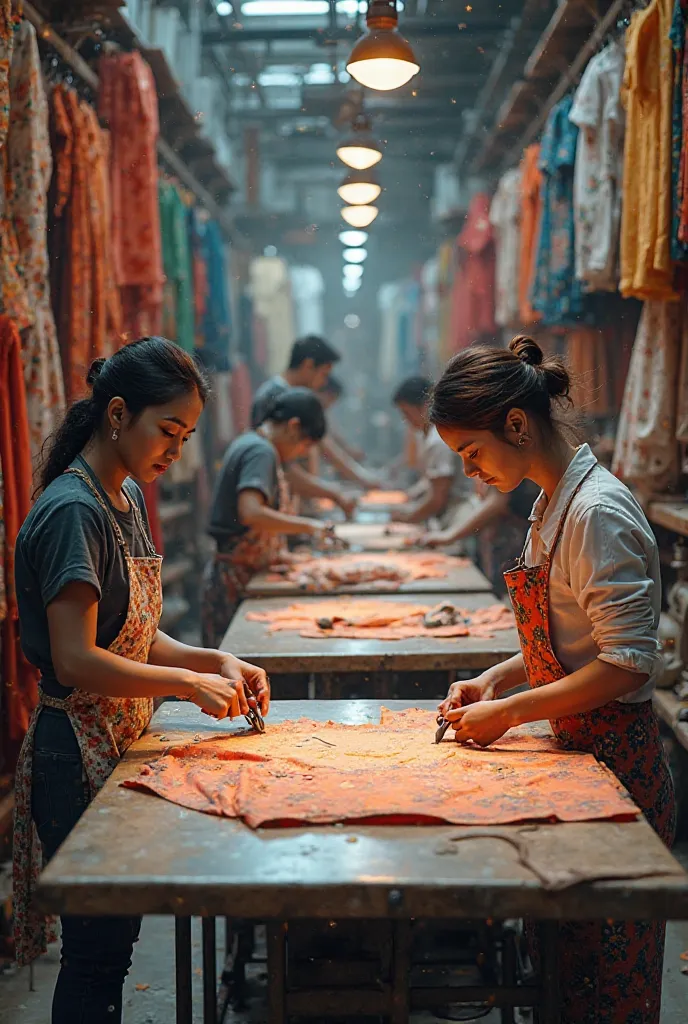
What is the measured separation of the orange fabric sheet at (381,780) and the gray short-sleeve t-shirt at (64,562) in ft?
1.08

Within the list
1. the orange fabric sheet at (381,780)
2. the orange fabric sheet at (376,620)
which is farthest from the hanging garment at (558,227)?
the orange fabric sheet at (381,780)

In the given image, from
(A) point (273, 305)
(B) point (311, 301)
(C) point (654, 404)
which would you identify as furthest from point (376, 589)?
(B) point (311, 301)

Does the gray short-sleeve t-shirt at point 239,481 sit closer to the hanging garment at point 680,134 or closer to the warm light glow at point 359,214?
the hanging garment at point 680,134

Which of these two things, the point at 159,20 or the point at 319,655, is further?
the point at 159,20

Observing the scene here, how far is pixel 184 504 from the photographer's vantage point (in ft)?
27.7

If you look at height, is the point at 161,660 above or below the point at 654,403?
below

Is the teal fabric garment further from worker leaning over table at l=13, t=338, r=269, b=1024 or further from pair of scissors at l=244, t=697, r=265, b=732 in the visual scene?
pair of scissors at l=244, t=697, r=265, b=732

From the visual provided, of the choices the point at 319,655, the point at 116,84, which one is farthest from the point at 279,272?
the point at 319,655

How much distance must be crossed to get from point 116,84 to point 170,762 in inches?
169

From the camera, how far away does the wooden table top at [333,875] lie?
5.33 feet

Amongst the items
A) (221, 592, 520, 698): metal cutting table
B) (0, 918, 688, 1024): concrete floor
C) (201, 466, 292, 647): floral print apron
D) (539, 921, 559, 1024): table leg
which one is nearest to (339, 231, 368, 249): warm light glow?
(201, 466, 292, 647): floral print apron

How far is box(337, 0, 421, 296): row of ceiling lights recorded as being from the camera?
3.63m

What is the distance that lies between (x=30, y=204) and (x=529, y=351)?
2.25 metres

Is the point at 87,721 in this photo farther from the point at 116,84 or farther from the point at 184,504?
the point at 184,504
